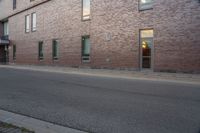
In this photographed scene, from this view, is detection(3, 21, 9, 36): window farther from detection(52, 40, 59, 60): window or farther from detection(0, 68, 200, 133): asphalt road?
detection(0, 68, 200, 133): asphalt road

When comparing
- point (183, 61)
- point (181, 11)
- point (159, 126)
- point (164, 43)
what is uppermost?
point (181, 11)

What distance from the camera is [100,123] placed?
6074 mm

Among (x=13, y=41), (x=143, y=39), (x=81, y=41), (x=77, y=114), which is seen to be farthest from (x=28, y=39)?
(x=77, y=114)

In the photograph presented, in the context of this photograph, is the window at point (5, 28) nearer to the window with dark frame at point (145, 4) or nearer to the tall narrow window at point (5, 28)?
the tall narrow window at point (5, 28)

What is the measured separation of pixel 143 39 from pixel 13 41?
923 inches

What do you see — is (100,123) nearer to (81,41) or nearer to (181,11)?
(181,11)

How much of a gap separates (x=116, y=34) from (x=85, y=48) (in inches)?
159

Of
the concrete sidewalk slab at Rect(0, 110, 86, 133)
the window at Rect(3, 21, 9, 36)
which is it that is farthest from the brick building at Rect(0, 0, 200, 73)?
the window at Rect(3, 21, 9, 36)

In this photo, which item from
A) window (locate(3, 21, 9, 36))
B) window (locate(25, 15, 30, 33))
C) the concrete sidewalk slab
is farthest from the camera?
window (locate(3, 21, 9, 36))

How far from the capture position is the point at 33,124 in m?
5.80

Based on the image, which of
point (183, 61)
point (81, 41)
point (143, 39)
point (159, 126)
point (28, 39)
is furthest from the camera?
point (28, 39)

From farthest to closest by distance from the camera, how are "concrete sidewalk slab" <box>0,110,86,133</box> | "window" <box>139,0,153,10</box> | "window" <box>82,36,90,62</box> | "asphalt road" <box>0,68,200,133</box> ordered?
"window" <box>82,36,90,62</box> → "window" <box>139,0,153,10</box> → "asphalt road" <box>0,68,200,133</box> → "concrete sidewalk slab" <box>0,110,86,133</box>

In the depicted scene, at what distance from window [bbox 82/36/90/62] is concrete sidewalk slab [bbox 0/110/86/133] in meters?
16.2

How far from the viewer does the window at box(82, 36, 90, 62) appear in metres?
22.8
